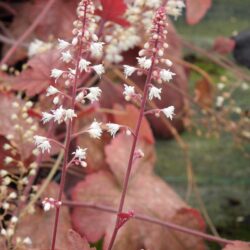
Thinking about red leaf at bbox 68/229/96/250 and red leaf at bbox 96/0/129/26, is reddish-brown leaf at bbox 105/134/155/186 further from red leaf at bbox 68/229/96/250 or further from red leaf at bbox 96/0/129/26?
red leaf at bbox 68/229/96/250

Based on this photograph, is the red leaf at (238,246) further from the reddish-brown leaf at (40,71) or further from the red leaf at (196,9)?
the red leaf at (196,9)

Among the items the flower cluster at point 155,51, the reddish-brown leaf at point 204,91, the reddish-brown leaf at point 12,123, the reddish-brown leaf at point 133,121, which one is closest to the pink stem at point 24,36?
the reddish-brown leaf at point 12,123

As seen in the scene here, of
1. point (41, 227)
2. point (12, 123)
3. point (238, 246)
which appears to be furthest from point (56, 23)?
point (238, 246)

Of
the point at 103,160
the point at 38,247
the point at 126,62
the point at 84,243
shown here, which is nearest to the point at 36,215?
the point at 38,247

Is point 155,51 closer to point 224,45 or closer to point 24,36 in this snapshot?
point 24,36

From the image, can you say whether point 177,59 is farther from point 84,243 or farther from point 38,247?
point 84,243
